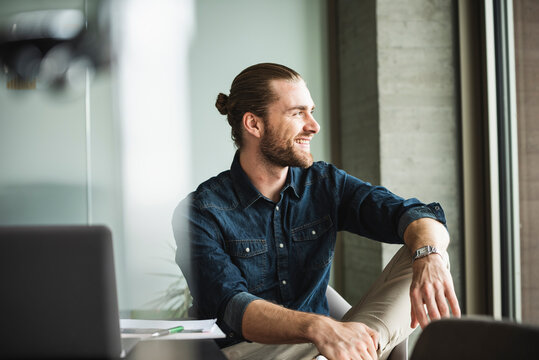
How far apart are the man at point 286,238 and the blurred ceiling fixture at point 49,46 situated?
3.91 ft

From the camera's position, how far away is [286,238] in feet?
5.74

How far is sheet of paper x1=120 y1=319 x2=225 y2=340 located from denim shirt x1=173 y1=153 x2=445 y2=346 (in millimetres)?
438

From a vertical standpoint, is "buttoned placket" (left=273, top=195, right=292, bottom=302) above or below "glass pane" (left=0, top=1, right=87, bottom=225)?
below

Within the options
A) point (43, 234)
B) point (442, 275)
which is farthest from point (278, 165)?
point (43, 234)

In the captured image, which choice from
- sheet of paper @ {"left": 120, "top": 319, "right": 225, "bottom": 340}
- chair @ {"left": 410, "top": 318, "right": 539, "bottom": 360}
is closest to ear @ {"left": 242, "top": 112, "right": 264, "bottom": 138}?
sheet of paper @ {"left": 120, "top": 319, "right": 225, "bottom": 340}

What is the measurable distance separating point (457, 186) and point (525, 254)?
1.54 ft

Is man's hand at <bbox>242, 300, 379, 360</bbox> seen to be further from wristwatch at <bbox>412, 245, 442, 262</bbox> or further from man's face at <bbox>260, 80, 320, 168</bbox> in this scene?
man's face at <bbox>260, 80, 320, 168</bbox>

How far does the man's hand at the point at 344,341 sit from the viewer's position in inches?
46.1

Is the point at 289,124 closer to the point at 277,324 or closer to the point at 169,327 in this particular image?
the point at 277,324

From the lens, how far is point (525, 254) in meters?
2.69

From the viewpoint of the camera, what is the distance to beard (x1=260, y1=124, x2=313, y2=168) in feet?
5.94

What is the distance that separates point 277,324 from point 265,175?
641 millimetres

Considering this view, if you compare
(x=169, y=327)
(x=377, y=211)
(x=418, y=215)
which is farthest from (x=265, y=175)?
(x=169, y=327)

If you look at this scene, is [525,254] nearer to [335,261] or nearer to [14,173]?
[335,261]
